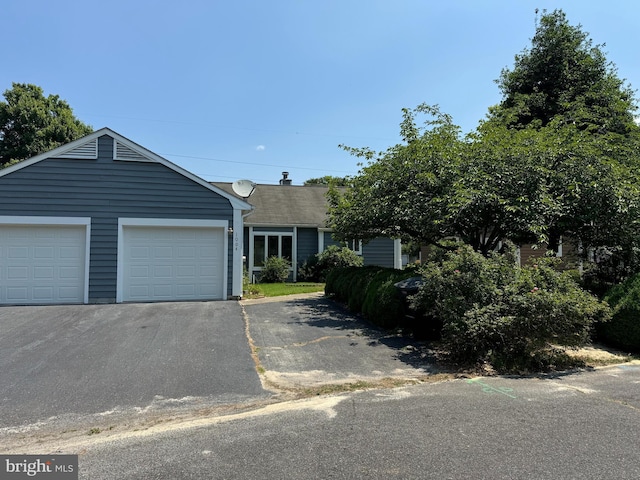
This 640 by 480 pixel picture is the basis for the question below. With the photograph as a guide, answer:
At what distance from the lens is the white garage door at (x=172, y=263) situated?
1162cm

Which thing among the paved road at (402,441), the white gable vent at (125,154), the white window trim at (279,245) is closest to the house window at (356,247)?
the white window trim at (279,245)

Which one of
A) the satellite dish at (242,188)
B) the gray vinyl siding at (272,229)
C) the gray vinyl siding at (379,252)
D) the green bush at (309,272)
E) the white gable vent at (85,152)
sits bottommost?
the green bush at (309,272)

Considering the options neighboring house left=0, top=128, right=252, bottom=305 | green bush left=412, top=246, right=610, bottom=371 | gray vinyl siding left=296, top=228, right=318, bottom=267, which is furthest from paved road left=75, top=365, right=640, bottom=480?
gray vinyl siding left=296, top=228, right=318, bottom=267

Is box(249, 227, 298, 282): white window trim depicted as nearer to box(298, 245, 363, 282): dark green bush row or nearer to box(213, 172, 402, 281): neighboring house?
box(213, 172, 402, 281): neighboring house

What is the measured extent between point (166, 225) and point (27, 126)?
25.4 meters

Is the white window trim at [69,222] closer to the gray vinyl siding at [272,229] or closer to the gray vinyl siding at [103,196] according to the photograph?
the gray vinyl siding at [103,196]

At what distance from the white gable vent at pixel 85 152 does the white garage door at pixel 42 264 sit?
6.37ft

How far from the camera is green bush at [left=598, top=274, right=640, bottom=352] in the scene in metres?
6.88

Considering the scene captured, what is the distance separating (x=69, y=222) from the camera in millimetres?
11195

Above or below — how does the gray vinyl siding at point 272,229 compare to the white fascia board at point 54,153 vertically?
below

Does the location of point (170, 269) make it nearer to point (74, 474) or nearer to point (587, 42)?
point (74, 474)

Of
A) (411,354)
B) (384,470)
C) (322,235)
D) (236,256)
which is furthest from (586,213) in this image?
(322,235)

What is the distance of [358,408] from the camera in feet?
14.2

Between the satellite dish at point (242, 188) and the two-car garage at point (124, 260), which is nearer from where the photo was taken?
the two-car garage at point (124, 260)
